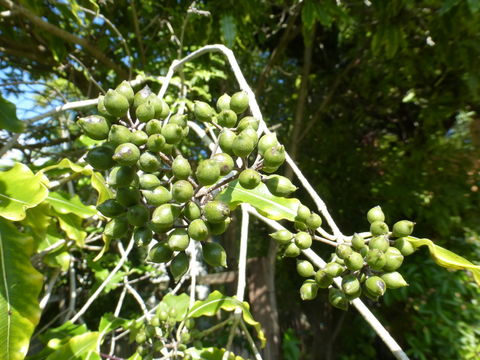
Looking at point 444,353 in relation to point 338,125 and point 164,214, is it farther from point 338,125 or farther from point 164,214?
point 164,214

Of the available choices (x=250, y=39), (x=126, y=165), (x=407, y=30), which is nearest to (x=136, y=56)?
(x=250, y=39)

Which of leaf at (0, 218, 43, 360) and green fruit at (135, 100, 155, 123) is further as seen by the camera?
leaf at (0, 218, 43, 360)

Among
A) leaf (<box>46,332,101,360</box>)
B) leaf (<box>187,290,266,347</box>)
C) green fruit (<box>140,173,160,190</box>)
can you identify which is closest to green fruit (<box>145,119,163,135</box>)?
green fruit (<box>140,173,160,190</box>)

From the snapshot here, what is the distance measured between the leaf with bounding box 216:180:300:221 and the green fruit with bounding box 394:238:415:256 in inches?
10.6

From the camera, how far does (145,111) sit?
2.74ft

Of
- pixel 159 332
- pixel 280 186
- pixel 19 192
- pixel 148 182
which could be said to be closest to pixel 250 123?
pixel 280 186

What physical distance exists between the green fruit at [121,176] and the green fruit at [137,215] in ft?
0.18

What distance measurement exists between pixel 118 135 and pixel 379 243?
61 centimetres

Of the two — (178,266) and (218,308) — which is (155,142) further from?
(218,308)

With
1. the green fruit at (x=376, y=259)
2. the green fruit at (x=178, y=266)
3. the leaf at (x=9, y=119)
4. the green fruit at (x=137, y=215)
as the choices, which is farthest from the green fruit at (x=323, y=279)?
the leaf at (x=9, y=119)

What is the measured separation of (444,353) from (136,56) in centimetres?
333

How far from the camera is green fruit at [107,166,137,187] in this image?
2.57 feet

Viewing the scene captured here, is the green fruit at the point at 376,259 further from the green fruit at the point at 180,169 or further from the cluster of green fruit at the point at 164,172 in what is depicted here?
the green fruit at the point at 180,169

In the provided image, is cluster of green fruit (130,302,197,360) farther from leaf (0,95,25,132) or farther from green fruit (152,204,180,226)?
leaf (0,95,25,132)
